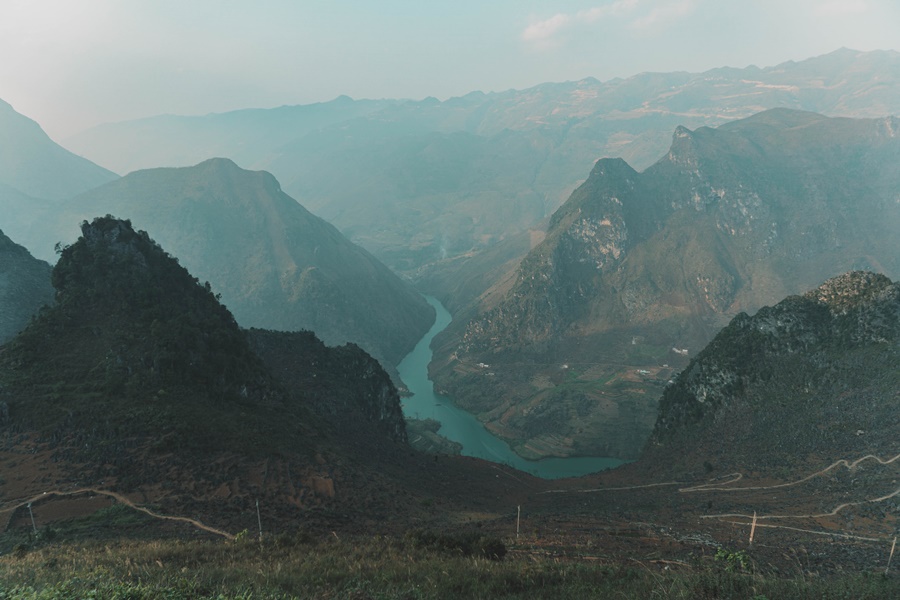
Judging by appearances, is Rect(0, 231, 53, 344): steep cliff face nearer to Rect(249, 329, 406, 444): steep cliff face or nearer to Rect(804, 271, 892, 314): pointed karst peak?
Rect(249, 329, 406, 444): steep cliff face

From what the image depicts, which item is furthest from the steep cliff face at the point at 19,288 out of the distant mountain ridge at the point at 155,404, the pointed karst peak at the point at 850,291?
the pointed karst peak at the point at 850,291

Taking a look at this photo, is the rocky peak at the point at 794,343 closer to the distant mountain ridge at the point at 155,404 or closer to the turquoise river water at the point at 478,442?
the turquoise river water at the point at 478,442

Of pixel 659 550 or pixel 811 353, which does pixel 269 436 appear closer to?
pixel 659 550

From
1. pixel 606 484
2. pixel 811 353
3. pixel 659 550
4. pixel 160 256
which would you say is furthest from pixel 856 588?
pixel 811 353

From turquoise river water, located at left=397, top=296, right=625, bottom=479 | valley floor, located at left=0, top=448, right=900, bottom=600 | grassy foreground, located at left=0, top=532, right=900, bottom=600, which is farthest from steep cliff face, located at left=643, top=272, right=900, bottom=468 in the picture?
grassy foreground, located at left=0, top=532, right=900, bottom=600

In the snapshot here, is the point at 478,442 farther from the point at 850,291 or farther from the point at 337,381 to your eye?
the point at 850,291

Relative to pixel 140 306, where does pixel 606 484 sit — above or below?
below
